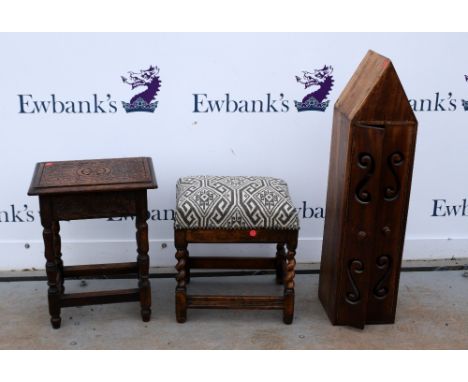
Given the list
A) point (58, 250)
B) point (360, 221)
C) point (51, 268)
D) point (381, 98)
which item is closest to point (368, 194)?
point (360, 221)

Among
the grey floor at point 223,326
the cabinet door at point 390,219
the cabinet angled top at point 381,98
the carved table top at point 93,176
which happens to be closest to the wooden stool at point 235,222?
the grey floor at point 223,326

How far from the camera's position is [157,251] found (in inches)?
169

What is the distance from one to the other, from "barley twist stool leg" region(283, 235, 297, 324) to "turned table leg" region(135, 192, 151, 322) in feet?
2.40

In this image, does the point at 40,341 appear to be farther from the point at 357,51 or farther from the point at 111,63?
the point at 357,51

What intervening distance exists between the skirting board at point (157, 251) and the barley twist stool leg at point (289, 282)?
28.3 inches

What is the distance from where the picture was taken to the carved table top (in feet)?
10.9

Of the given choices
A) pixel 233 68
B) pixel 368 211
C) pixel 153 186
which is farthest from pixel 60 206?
pixel 368 211

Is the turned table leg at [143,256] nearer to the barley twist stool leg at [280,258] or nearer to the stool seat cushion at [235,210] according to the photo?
the stool seat cushion at [235,210]

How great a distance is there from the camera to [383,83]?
3.24 m

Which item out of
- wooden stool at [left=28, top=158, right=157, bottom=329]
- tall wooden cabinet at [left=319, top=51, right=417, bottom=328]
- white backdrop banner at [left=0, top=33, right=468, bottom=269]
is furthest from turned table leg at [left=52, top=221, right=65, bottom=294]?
tall wooden cabinet at [left=319, top=51, right=417, bottom=328]

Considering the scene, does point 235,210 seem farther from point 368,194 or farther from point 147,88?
point 147,88

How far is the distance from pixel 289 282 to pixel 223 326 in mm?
429

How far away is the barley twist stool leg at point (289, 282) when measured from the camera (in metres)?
3.54

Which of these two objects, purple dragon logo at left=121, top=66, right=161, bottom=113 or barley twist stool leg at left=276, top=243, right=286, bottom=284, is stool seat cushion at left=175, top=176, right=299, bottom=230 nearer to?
barley twist stool leg at left=276, top=243, right=286, bottom=284
